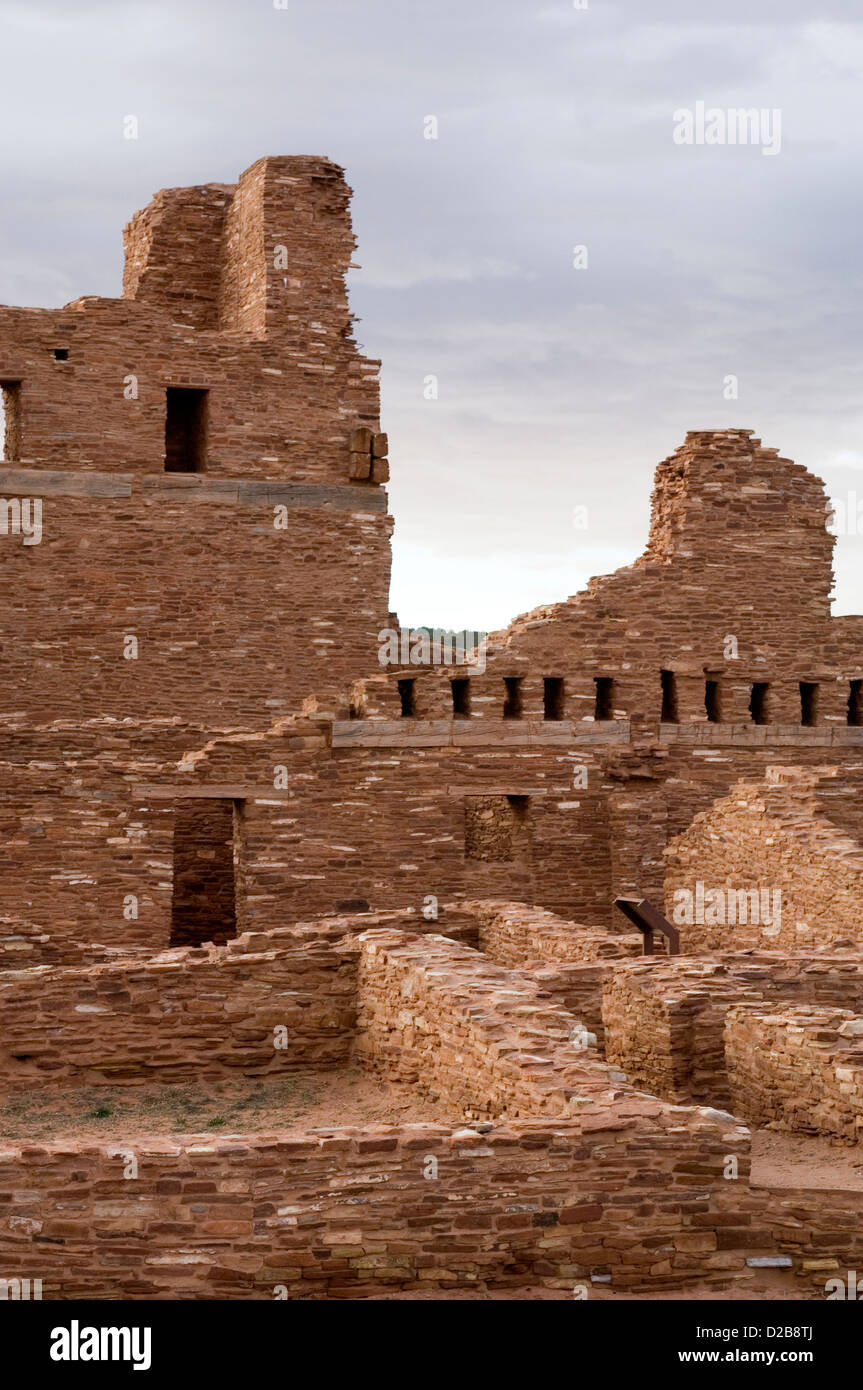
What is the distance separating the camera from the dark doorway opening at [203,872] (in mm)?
24328

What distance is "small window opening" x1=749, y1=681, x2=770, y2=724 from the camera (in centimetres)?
2620

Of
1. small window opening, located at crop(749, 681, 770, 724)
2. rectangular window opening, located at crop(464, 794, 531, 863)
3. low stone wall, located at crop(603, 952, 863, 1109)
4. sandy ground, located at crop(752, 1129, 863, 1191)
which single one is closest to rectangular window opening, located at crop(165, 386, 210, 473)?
rectangular window opening, located at crop(464, 794, 531, 863)

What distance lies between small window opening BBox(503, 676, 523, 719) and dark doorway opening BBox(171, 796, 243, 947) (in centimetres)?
376

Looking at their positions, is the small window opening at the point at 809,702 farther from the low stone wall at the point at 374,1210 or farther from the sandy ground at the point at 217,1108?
the low stone wall at the point at 374,1210

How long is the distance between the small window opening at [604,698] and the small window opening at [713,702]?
1510mm

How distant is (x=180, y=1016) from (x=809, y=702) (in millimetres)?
14183

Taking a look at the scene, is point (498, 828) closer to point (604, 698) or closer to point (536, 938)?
point (604, 698)

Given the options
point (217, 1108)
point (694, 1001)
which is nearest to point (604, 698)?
point (694, 1001)

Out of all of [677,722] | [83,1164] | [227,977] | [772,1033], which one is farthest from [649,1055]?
[677,722]

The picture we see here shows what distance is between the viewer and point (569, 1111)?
11.1 m

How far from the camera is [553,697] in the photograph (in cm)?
2505

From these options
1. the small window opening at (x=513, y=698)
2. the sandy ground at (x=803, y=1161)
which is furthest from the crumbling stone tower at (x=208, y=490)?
the sandy ground at (x=803, y=1161)

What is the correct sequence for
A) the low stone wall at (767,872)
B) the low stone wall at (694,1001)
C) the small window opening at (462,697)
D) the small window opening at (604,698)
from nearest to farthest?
the low stone wall at (694,1001), the low stone wall at (767,872), the small window opening at (462,697), the small window opening at (604,698)

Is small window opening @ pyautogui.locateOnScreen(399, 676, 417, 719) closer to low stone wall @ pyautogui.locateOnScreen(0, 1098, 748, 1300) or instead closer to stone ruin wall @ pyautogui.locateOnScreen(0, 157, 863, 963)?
stone ruin wall @ pyautogui.locateOnScreen(0, 157, 863, 963)
